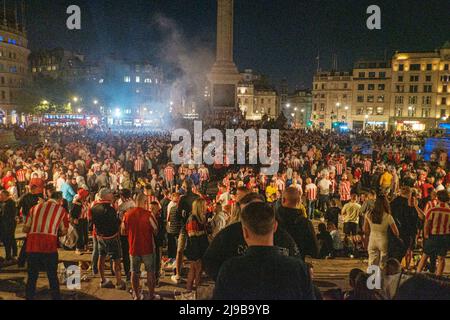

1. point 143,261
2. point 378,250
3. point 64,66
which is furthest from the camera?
point 64,66

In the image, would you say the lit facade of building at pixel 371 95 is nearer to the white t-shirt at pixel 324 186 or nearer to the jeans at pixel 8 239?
the white t-shirt at pixel 324 186

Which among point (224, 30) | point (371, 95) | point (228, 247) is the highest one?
point (224, 30)

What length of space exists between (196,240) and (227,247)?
3.40 meters

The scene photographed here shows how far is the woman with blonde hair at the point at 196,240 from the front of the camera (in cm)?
758

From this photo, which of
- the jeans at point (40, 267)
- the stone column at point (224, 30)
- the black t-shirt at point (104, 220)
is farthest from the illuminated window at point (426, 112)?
the jeans at point (40, 267)

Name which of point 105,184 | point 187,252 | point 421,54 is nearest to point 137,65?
point 421,54

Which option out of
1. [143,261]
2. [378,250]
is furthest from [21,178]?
[378,250]

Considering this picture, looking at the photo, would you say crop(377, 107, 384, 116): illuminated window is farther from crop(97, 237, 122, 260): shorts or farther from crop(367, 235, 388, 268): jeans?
crop(97, 237, 122, 260): shorts

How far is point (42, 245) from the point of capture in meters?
6.62

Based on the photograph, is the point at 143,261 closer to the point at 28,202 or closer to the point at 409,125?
the point at 28,202

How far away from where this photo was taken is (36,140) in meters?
39.1

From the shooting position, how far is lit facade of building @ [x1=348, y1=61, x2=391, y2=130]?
88875 mm
